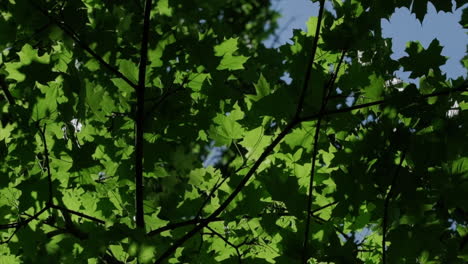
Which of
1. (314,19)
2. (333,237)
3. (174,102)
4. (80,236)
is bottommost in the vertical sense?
(333,237)

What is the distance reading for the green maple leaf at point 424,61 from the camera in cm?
207

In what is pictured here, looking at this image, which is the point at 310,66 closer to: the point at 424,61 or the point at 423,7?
the point at 423,7

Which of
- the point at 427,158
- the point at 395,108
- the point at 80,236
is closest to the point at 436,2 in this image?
the point at 395,108

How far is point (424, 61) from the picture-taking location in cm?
207

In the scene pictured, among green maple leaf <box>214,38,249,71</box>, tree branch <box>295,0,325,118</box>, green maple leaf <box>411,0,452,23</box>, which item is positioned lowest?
tree branch <box>295,0,325,118</box>

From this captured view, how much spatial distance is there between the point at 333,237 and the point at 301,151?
42cm

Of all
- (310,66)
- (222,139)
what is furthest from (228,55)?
(310,66)

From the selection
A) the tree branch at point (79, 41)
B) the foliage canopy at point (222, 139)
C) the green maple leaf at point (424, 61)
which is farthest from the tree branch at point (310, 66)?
the tree branch at point (79, 41)

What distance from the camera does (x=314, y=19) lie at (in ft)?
6.83

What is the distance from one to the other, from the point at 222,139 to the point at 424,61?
95cm

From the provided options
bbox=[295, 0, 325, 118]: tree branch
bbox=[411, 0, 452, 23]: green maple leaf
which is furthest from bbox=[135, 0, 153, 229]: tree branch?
bbox=[411, 0, 452, 23]: green maple leaf

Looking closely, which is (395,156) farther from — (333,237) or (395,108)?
(333,237)

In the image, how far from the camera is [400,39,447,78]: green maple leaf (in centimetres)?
207

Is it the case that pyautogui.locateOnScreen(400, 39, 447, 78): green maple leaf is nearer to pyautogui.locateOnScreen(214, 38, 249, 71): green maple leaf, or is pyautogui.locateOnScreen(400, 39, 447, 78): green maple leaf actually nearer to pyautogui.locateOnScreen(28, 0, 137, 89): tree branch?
pyautogui.locateOnScreen(214, 38, 249, 71): green maple leaf
